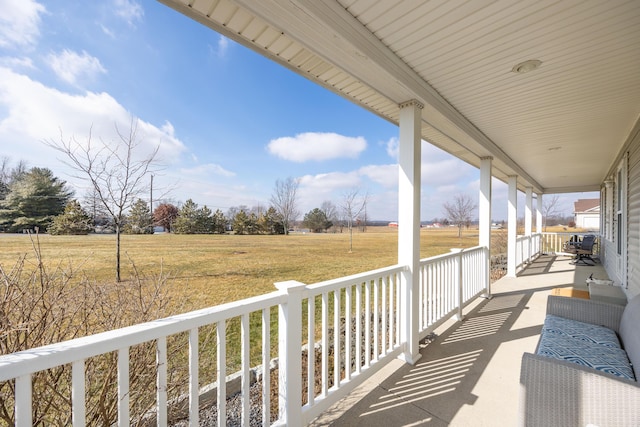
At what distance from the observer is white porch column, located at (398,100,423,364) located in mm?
2658

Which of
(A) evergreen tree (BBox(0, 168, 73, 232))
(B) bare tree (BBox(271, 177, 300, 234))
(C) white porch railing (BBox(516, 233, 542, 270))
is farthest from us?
(B) bare tree (BBox(271, 177, 300, 234))

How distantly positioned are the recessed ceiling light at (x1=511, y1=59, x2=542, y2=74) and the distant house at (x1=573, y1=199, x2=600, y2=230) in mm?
31375

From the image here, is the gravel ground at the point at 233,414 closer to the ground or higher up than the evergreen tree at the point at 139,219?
closer to the ground

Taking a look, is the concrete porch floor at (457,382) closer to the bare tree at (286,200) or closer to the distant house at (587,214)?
the bare tree at (286,200)

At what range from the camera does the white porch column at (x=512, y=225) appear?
6317 millimetres

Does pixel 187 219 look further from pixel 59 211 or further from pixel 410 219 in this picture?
pixel 410 219

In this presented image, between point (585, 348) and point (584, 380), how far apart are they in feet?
2.64

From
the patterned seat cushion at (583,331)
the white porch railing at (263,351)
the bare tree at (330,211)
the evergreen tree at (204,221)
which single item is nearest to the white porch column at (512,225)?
the white porch railing at (263,351)

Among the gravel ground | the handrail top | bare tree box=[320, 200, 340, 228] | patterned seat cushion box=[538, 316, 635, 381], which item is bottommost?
the gravel ground

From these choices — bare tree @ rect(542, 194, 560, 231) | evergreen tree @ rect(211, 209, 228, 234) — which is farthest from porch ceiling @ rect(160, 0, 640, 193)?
bare tree @ rect(542, 194, 560, 231)

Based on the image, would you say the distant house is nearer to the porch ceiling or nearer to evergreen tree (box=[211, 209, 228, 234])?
the porch ceiling

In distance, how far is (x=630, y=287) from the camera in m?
3.46

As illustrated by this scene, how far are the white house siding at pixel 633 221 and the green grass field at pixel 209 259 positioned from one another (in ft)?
15.8

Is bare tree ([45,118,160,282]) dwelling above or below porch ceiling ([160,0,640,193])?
below
